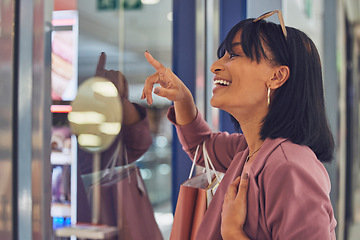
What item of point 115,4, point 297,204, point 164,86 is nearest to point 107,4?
point 115,4

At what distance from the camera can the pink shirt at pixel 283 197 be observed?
95 cm

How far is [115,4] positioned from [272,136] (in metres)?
0.73

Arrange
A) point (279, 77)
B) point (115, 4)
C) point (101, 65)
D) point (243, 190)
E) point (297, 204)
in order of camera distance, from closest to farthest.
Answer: point (297, 204) → point (243, 190) → point (279, 77) → point (101, 65) → point (115, 4)

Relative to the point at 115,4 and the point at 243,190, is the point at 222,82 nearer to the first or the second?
the point at 243,190

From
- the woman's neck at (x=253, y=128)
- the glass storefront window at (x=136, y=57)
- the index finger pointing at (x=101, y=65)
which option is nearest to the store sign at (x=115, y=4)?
the glass storefront window at (x=136, y=57)

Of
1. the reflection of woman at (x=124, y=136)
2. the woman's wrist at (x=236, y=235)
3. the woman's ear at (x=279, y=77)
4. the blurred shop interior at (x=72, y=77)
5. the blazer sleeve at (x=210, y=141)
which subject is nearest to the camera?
the blurred shop interior at (x=72, y=77)

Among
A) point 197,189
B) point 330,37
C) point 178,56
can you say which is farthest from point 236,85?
point 330,37

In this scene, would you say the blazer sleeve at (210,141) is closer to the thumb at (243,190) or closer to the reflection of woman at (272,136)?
the reflection of woman at (272,136)

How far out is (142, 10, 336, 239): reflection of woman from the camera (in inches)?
38.5

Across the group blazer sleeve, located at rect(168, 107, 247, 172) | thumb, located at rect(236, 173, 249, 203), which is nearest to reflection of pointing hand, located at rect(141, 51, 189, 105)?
blazer sleeve, located at rect(168, 107, 247, 172)

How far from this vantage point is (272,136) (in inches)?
46.3

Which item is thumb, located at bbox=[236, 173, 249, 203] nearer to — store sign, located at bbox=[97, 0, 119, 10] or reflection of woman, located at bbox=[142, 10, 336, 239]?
reflection of woman, located at bbox=[142, 10, 336, 239]

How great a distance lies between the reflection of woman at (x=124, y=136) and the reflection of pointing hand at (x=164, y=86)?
16 centimetres

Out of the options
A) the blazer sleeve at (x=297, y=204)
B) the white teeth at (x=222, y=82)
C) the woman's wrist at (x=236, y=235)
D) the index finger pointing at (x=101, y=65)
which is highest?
the index finger pointing at (x=101, y=65)
